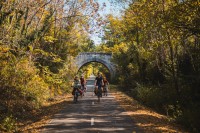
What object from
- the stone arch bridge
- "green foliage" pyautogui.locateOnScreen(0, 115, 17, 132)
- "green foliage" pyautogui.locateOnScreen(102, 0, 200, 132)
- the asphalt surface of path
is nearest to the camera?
the asphalt surface of path

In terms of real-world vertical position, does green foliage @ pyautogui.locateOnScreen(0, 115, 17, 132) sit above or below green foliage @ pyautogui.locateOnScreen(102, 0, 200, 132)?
below

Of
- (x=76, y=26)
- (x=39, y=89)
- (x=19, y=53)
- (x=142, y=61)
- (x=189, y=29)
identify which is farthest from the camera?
(x=142, y=61)

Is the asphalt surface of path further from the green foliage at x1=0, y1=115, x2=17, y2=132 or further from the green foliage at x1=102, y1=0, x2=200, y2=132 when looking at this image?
the green foliage at x1=102, y1=0, x2=200, y2=132

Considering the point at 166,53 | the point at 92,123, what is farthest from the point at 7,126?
the point at 166,53

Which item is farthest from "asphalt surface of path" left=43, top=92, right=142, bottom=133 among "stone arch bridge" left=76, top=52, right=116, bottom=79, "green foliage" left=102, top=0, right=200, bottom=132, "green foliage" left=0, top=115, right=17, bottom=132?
"stone arch bridge" left=76, top=52, right=116, bottom=79

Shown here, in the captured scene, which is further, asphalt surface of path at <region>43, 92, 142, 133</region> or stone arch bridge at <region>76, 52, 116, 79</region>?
stone arch bridge at <region>76, 52, 116, 79</region>

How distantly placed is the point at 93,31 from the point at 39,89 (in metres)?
8.39

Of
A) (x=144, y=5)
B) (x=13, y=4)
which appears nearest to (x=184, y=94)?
(x=144, y=5)

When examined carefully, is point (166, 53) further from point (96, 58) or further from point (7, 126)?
point (96, 58)

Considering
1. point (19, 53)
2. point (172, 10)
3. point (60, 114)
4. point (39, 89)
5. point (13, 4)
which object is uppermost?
point (13, 4)

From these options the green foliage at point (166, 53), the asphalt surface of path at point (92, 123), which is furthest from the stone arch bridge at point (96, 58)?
the asphalt surface of path at point (92, 123)

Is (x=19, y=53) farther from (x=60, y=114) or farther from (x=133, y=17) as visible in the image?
(x=133, y=17)

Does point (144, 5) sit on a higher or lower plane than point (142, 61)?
higher

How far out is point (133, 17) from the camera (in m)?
27.6
